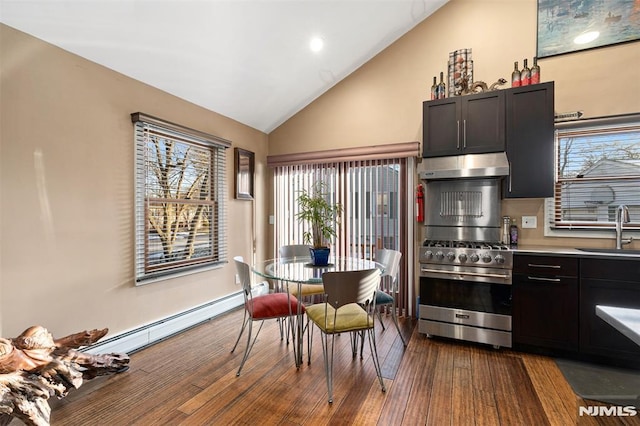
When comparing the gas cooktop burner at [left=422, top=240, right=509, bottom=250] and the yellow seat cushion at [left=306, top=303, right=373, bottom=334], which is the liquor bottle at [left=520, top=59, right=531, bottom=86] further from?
the yellow seat cushion at [left=306, top=303, right=373, bottom=334]

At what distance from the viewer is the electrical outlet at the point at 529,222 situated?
310 cm

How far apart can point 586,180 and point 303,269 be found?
2.96 meters

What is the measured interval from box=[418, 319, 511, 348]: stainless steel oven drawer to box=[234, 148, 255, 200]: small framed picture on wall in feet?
8.84

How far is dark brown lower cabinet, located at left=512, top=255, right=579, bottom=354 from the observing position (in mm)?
2516

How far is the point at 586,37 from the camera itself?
117 inches

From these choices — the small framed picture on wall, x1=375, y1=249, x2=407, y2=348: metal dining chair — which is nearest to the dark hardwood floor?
x1=375, y1=249, x2=407, y2=348: metal dining chair

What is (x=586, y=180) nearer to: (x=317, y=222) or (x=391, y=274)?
(x=391, y=274)

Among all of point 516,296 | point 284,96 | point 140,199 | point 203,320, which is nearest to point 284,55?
point 284,96

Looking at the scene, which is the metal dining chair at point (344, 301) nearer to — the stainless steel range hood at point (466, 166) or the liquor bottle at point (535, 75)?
the stainless steel range hood at point (466, 166)

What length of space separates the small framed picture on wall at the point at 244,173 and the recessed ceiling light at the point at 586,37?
3876 mm

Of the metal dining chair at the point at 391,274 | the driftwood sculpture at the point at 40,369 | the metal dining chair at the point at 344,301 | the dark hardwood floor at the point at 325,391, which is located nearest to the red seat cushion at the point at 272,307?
the metal dining chair at the point at 344,301

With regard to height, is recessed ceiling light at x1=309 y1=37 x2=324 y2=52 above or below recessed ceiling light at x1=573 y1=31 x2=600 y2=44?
above

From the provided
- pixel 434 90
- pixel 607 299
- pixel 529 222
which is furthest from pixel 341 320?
pixel 434 90

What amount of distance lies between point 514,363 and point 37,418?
3298mm
